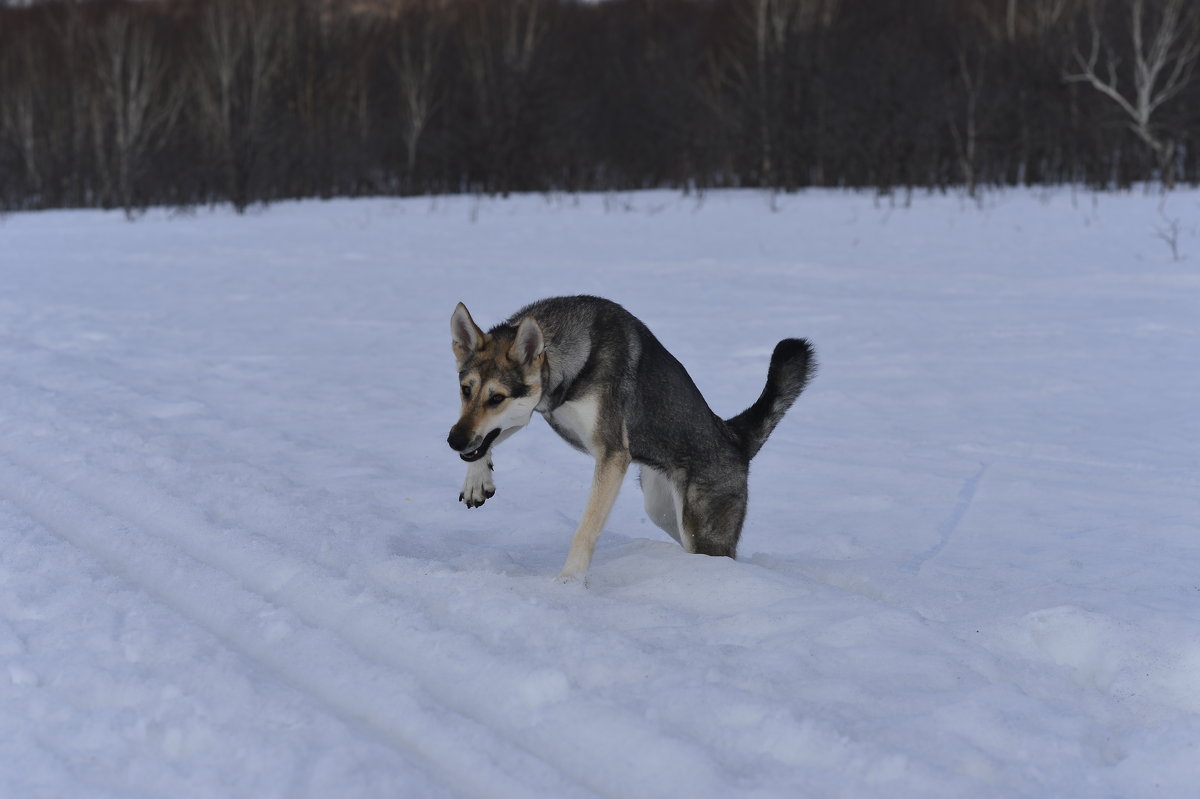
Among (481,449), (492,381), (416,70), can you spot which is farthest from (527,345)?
(416,70)

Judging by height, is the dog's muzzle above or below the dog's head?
below

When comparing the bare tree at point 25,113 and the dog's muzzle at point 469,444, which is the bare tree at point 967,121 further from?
the bare tree at point 25,113

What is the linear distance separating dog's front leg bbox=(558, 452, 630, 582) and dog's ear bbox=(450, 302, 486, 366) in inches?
24.0

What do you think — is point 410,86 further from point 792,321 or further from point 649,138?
point 792,321

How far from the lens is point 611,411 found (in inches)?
151

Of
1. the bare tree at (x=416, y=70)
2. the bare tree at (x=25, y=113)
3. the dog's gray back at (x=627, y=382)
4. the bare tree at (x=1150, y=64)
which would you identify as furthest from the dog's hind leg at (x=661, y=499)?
the bare tree at (x=25, y=113)

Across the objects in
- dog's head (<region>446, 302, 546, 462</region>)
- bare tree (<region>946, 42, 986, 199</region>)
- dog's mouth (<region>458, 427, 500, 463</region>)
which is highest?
bare tree (<region>946, 42, 986, 199</region>)

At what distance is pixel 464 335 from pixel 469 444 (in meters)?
0.50

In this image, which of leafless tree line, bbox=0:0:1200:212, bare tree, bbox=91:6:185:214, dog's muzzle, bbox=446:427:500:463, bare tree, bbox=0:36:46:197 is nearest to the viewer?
dog's muzzle, bbox=446:427:500:463

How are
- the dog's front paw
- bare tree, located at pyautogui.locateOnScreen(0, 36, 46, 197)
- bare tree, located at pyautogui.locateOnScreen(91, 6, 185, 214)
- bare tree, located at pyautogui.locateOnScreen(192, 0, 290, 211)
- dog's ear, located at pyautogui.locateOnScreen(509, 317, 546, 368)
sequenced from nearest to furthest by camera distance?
dog's ear, located at pyautogui.locateOnScreen(509, 317, 546, 368) → the dog's front paw → bare tree, located at pyautogui.locateOnScreen(192, 0, 290, 211) → bare tree, located at pyautogui.locateOnScreen(91, 6, 185, 214) → bare tree, located at pyautogui.locateOnScreen(0, 36, 46, 197)

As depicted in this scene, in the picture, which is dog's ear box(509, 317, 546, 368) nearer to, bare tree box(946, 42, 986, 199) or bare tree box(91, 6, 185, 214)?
bare tree box(946, 42, 986, 199)

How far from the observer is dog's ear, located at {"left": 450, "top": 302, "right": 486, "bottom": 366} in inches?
146

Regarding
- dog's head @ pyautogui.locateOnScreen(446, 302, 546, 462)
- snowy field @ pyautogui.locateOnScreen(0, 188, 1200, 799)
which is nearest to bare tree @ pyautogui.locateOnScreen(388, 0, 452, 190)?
snowy field @ pyautogui.locateOnScreen(0, 188, 1200, 799)

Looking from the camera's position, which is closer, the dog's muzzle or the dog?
the dog's muzzle
